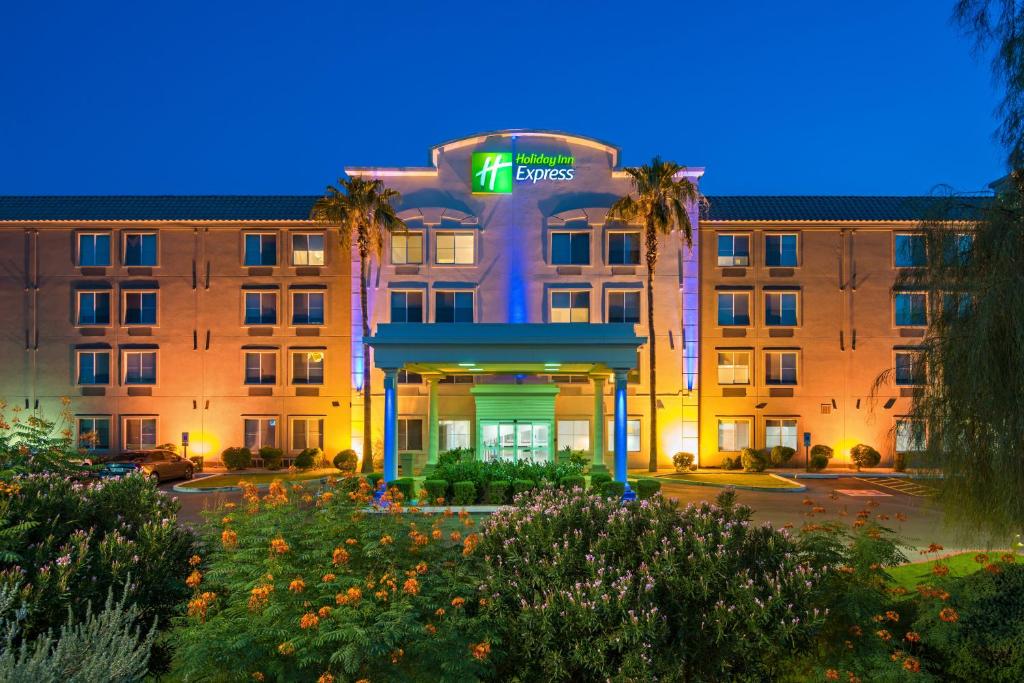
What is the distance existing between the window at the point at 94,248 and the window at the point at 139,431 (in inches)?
339

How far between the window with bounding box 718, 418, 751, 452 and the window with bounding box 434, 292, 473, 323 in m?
14.5

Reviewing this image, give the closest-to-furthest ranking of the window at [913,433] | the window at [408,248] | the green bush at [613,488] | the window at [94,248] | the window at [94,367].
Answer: the window at [913,433]
the green bush at [613,488]
the window at [408,248]
the window at [94,367]
the window at [94,248]

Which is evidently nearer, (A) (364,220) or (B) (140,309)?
(A) (364,220)

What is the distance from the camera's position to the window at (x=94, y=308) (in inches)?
1454

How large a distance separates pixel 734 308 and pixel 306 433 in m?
23.8

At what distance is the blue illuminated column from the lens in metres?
23.5

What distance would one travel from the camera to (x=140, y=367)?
121 feet

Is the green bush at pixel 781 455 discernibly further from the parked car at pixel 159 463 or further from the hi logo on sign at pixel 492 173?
the parked car at pixel 159 463

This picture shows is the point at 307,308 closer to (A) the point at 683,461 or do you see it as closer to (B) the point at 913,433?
(A) the point at 683,461

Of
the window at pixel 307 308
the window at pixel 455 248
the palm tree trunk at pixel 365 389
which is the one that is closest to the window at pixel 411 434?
the palm tree trunk at pixel 365 389

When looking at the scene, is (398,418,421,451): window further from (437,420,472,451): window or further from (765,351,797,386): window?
(765,351,797,386): window

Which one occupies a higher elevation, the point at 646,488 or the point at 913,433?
the point at 913,433

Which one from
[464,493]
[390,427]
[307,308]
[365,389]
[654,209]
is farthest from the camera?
[307,308]

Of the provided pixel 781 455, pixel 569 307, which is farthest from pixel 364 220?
pixel 781 455
